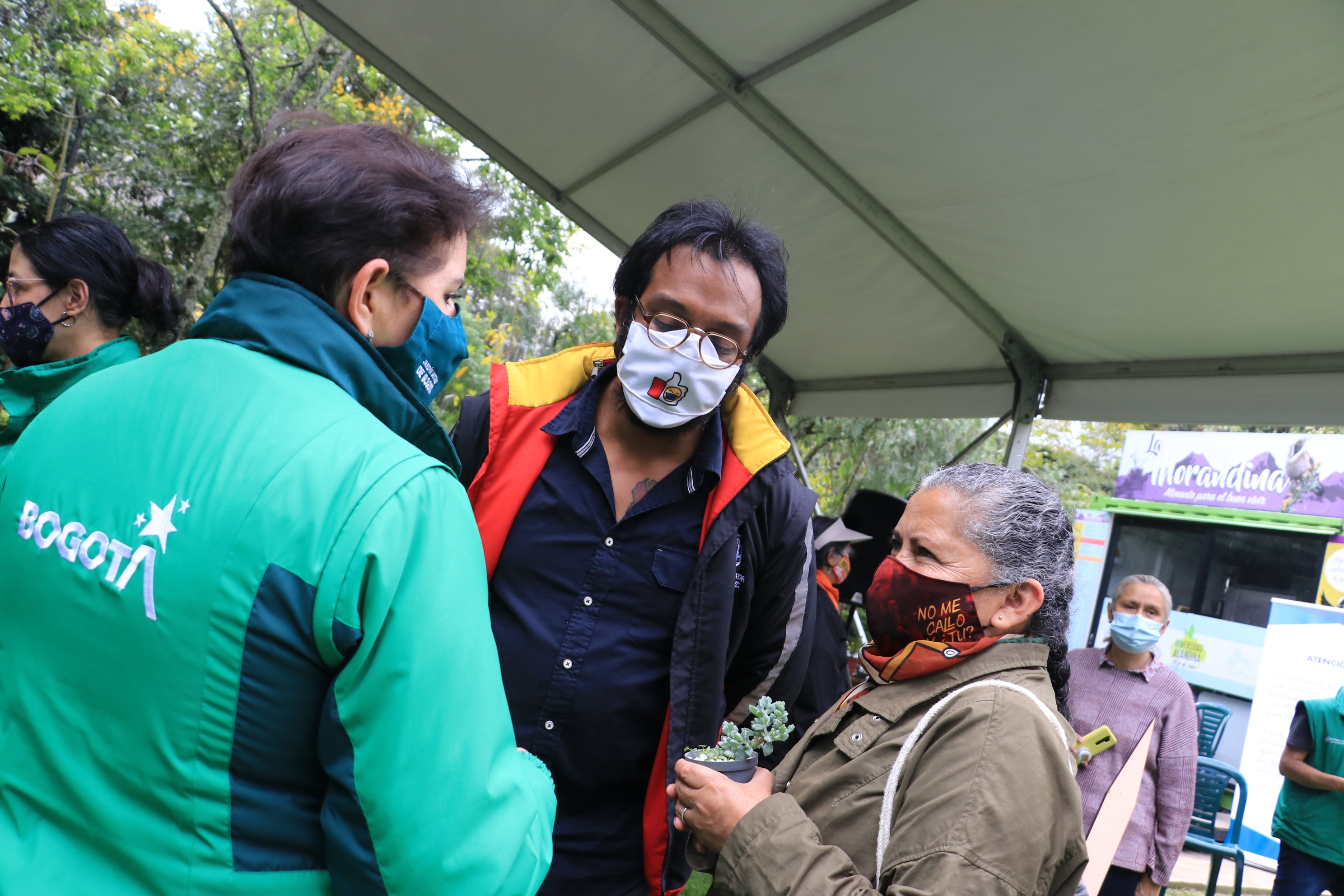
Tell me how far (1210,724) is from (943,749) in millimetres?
8074

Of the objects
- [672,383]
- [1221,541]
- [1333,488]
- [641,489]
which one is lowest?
[641,489]

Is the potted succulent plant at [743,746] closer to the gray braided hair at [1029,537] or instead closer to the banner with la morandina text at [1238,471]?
the gray braided hair at [1029,537]

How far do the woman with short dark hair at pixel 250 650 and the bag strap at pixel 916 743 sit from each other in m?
0.66

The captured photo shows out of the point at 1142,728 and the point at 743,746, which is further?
the point at 1142,728

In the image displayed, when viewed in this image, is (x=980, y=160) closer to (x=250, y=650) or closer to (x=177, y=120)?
(x=250, y=650)

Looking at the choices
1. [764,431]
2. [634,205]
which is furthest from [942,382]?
[764,431]

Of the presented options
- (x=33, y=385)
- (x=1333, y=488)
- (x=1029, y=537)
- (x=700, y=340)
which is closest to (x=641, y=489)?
(x=700, y=340)

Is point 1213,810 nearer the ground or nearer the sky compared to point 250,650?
nearer the ground

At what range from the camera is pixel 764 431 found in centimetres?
204

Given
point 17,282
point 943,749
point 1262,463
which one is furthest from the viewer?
point 1262,463

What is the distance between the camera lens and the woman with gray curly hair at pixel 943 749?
1.26m

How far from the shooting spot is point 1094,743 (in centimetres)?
190

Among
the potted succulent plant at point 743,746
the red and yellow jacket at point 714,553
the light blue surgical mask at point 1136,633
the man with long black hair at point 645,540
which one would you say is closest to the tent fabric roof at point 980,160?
the light blue surgical mask at point 1136,633

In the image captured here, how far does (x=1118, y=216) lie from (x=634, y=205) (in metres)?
2.65
